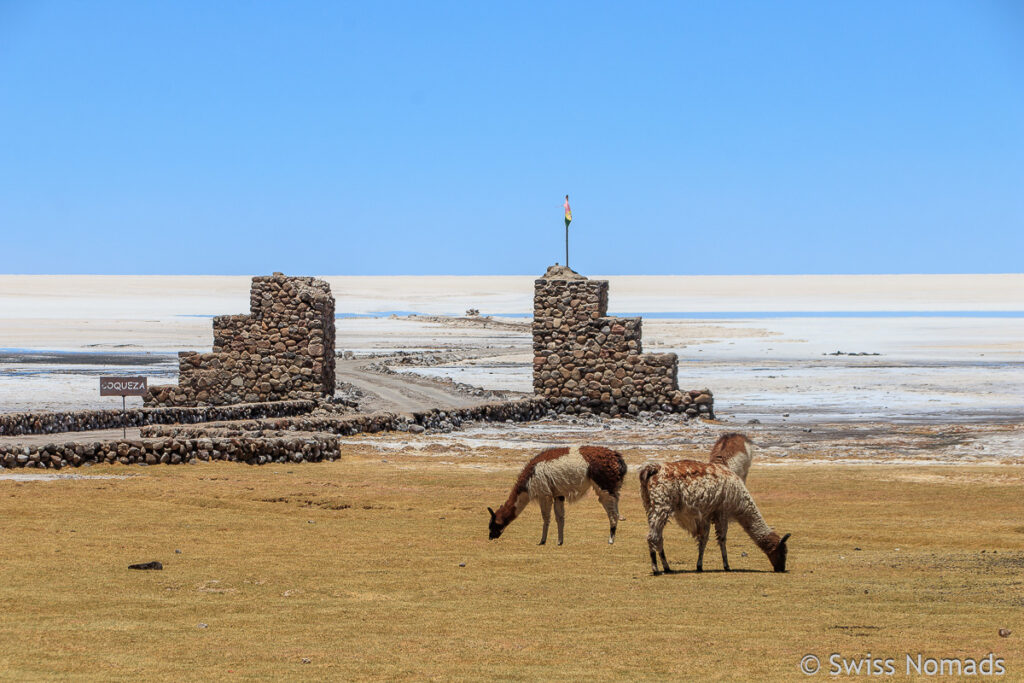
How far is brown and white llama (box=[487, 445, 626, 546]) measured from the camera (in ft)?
47.7

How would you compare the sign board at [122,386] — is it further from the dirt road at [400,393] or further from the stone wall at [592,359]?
the stone wall at [592,359]

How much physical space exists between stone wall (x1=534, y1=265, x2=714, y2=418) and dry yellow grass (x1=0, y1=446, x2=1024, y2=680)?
14241 mm

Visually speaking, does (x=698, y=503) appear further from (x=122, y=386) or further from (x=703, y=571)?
(x=122, y=386)

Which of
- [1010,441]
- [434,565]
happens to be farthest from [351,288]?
[434,565]

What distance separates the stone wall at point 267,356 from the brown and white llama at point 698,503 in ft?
67.0

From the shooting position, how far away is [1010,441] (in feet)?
88.1

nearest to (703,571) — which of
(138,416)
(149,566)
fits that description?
(149,566)

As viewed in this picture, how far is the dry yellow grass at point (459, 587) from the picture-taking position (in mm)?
9391

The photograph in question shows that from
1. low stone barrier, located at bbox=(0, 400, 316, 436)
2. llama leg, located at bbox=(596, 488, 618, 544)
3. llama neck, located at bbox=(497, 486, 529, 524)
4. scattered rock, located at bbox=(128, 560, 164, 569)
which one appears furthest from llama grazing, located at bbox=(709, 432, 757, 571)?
low stone barrier, located at bbox=(0, 400, 316, 436)

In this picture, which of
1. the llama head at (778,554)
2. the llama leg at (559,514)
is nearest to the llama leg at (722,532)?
the llama head at (778,554)

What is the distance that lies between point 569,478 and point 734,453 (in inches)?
74.8

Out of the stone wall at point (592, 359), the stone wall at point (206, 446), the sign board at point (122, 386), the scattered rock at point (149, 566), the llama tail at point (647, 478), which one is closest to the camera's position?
the llama tail at point (647, 478)

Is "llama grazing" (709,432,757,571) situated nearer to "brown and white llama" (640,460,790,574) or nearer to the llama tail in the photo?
"brown and white llama" (640,460,790,574)

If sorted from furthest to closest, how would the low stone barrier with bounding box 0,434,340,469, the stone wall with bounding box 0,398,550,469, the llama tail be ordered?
the stone wall with bounding box 0,398,550,469, the low stone barrier with bounding box 0,434,340,469, the llama tail
